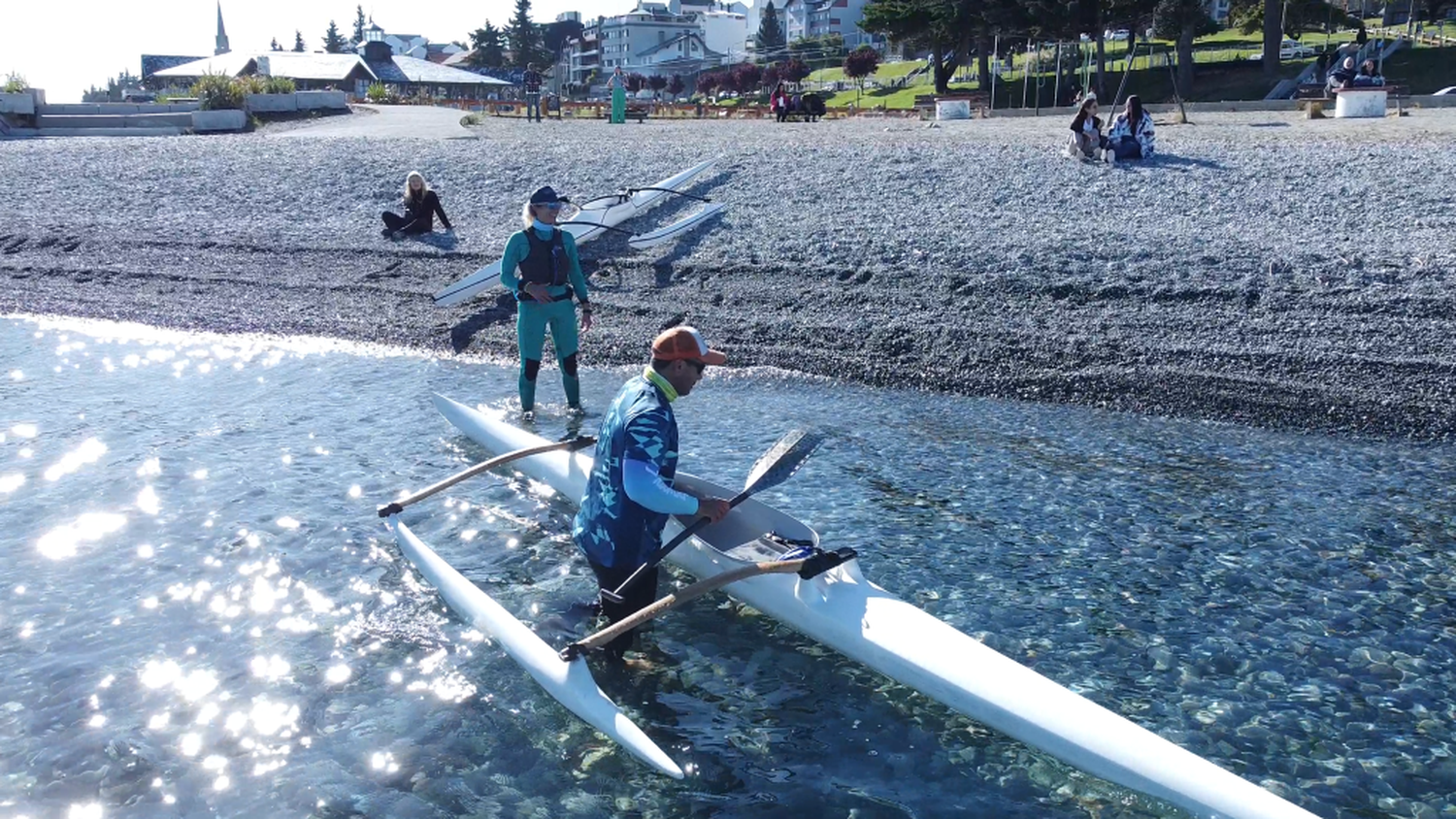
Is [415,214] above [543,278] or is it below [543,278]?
above

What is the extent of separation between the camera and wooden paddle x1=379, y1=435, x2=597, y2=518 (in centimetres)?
780

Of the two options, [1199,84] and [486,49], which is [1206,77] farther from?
[486,49]

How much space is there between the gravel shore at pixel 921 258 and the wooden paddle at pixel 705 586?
6219mm

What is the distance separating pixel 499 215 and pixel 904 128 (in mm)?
11312

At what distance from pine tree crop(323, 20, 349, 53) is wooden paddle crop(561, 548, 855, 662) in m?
119

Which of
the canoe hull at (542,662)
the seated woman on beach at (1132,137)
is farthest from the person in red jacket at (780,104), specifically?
the canoe hull at (542,662)

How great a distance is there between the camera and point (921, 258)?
47.8ft

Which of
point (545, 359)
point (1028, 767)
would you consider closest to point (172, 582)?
point (1028, 767)

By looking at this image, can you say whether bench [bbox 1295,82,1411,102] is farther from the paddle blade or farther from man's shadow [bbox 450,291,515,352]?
the paddle blade

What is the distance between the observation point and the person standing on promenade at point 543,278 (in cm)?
998

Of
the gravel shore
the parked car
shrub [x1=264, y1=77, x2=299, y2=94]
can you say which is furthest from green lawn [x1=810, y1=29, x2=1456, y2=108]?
shrub [x1=264, y1=77, x2=299, y2=94]

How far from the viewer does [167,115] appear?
30594 mm

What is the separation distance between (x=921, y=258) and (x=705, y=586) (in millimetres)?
9749

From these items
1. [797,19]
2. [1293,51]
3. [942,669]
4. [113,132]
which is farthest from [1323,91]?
[797,19]
